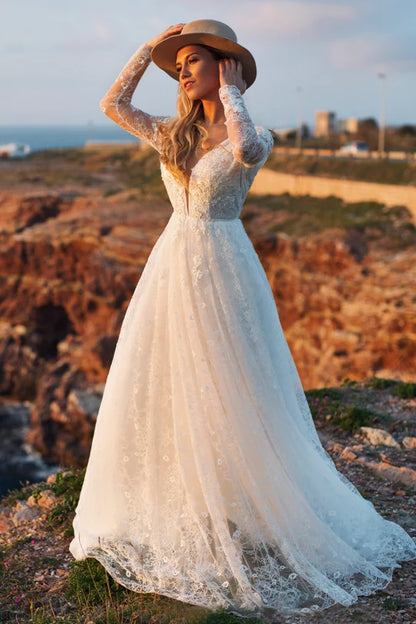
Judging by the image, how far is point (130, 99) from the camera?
3.99m

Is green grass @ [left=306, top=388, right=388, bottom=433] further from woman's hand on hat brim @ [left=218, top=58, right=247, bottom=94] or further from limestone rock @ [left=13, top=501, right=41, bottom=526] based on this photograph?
woman's hand on hat brim @ [left=218, top=58, right=247, bottom=94]

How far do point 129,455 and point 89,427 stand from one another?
79.1 ft

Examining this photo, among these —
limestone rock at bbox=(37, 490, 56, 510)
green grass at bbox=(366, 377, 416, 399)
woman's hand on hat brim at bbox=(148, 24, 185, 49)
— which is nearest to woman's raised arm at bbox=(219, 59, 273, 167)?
woman's hand on hat brim at bbox=(148, 24, 185, 49)

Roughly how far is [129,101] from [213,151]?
0.65 metres

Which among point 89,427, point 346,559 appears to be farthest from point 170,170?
point 89,427

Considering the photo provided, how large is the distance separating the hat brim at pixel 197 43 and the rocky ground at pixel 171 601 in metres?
2.79

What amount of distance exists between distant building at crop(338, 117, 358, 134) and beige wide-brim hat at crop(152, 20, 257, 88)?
229ft

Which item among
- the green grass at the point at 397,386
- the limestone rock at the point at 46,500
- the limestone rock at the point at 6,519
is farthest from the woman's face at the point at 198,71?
the green grass at the point at 397,386

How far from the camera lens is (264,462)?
3.73m

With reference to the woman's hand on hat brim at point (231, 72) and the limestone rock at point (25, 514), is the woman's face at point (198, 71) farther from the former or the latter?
the limestone rock at point (25, 514)

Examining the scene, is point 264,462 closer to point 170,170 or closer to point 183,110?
point 170,170

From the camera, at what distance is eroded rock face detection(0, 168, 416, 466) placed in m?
25.7

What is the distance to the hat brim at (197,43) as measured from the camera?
361cm

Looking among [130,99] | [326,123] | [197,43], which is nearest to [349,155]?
[326,123]
